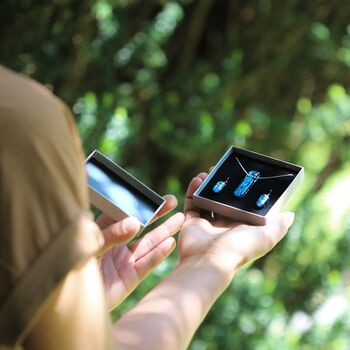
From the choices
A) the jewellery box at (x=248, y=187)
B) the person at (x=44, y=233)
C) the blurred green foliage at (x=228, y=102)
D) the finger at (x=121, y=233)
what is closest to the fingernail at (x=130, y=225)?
the finger at (x=121, y=233)

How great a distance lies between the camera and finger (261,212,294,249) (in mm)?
1416

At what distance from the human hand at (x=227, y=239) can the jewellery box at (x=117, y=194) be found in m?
0.08

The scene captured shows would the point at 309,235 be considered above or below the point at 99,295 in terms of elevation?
below

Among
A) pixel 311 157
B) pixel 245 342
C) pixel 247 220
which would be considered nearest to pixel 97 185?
pixel 247 220

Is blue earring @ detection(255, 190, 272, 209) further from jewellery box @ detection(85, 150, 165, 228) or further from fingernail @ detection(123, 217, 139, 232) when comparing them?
fingernail @ detection(123, 217, 139, 232)

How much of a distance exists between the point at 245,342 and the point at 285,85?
54.6 inches

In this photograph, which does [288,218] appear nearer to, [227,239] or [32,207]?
[227,239]

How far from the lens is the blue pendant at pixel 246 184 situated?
1575mm

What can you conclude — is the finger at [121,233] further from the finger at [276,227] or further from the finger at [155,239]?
the finger at [276,227]

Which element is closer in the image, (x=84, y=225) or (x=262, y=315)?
(x=84, y=225)

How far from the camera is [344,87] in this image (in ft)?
12.2

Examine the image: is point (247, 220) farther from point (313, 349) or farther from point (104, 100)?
point (313, 349)

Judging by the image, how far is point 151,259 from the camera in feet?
4.67

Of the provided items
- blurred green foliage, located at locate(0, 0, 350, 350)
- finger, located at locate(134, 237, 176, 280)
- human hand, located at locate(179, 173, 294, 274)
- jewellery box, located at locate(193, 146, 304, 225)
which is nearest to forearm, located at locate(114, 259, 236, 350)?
human hand, located at locate(179, 173, 294, 274)
